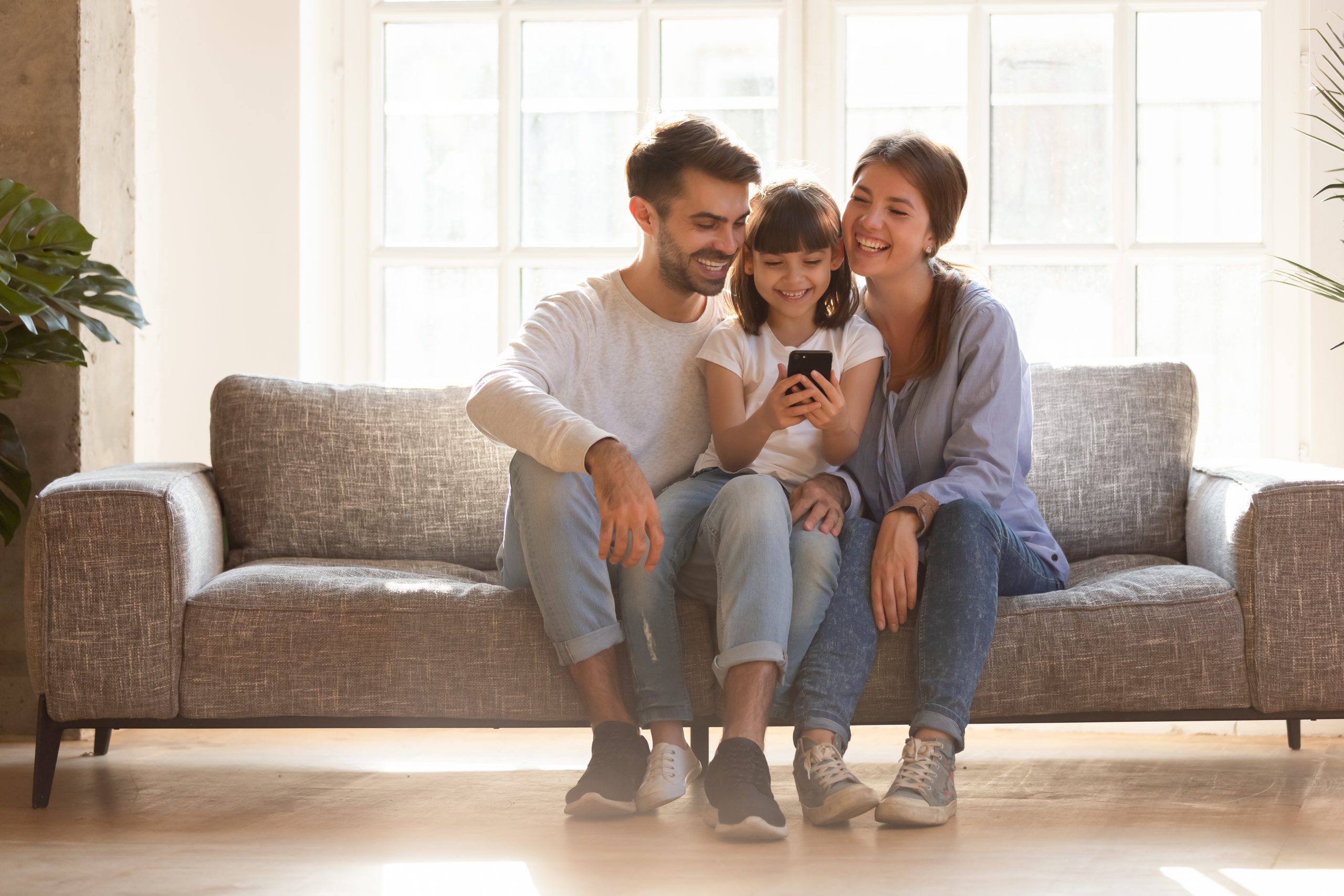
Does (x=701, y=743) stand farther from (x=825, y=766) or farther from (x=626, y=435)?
(x=626, y=435)

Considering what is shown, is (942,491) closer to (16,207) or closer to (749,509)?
(749,509)

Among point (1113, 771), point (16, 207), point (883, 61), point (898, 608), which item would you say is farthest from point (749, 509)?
point (883, 61)

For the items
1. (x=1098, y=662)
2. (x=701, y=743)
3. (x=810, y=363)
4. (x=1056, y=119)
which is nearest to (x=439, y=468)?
(x=701, y=743)

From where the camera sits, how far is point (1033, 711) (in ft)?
6.27

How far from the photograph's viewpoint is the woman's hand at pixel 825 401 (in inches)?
74.2

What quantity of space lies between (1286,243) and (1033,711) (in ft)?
5.32

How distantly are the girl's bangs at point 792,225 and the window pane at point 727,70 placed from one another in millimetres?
1108

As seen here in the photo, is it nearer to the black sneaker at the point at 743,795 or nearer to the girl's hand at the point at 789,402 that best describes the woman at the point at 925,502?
the black sneaker at the point at 743,795

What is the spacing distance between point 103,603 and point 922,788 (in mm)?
1215

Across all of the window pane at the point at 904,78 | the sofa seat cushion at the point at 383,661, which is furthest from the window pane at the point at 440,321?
the sofa seat cushion at the point at 383,661

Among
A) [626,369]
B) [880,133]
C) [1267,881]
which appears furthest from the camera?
[880,133]

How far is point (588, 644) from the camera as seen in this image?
6.08 ft

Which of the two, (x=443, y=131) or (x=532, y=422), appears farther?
(x=443, y=131)

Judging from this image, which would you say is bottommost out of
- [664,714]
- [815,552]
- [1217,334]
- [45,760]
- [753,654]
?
[45,760]
